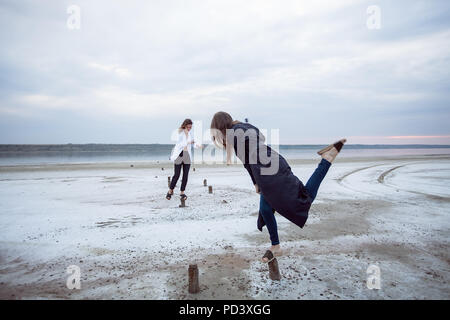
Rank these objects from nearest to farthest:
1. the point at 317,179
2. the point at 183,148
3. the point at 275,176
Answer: the point at 275,176
the point at 317,179
the point at 183,148

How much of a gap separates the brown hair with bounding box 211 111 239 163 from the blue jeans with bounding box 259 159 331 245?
3.03ft

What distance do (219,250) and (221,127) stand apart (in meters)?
2.10

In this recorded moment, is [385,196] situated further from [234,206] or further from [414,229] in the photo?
[234,206]

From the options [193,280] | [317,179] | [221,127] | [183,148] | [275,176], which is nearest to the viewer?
[193,280]

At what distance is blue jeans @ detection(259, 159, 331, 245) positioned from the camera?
3.56 meters

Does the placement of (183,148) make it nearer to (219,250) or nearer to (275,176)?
(219,250)

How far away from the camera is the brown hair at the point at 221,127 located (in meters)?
3.84

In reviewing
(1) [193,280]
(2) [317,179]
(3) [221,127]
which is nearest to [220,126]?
(3) [221,127]

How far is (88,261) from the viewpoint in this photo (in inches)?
163

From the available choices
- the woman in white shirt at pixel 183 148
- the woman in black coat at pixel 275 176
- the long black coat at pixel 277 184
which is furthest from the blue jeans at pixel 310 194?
the woman in white shirt at pixel 183 148

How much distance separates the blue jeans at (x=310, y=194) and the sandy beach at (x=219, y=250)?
564mm

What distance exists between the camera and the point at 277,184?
344 centimetres

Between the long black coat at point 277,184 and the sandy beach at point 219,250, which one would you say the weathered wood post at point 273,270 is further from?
the long black coat at point 277,184
